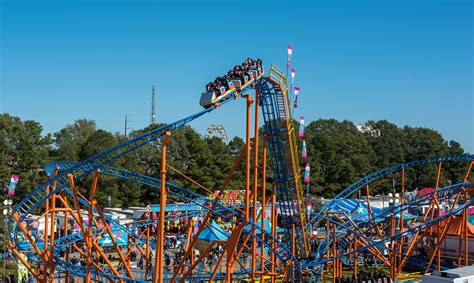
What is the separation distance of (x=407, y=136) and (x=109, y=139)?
4470cm

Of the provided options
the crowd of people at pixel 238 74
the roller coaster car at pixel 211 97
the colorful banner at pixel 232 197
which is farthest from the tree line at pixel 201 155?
the roller coaster car at pixel 211 97

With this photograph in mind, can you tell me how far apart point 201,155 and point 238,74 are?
1359 inches

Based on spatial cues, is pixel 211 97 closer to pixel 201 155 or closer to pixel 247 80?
pixel 247 80

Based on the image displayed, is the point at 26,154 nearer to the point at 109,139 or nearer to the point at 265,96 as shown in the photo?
the point at 109,139

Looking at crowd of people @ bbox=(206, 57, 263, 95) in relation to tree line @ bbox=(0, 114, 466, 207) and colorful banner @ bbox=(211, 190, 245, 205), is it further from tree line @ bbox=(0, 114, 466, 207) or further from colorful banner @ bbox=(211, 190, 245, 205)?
colorful banner @ bbox=(211, 190, 245, 205)

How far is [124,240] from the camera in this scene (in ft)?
99.7

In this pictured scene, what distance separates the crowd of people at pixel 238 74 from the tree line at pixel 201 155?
11159 millimetres

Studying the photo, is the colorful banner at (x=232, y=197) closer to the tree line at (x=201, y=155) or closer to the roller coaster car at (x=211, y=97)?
the tree line at (x=201, y=155)

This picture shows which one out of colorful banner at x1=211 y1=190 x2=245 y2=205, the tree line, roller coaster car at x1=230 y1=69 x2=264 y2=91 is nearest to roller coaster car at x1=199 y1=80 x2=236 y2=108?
roller coaster car at x1=230 y1=69 x2=264 y2=91

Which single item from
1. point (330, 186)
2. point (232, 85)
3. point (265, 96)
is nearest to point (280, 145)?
point (265, 96)

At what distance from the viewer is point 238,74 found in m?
17.8

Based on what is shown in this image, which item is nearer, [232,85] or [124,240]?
[232,85]

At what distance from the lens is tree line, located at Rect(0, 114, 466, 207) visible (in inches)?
1722

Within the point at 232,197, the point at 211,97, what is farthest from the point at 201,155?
→ the point at 211,97
